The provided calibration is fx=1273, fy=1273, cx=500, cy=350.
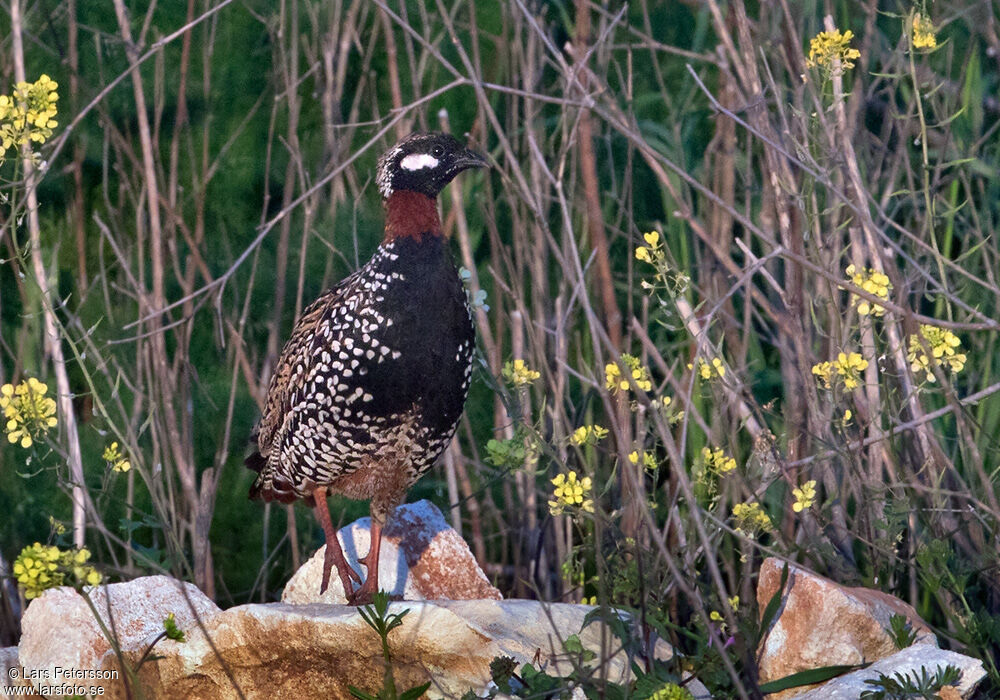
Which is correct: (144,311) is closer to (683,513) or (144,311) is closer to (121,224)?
(121,224)

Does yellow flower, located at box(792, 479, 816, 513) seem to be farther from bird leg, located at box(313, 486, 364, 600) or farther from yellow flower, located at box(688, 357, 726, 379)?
bird leg, located at box(313, 486, 364, 600)

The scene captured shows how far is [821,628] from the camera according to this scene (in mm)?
3461

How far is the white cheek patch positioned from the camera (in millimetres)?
3855

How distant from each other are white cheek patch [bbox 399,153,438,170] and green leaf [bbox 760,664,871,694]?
1781 millimetres

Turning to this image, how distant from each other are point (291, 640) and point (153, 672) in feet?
1.35

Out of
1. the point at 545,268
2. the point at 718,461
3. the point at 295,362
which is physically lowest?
the point at 718,461

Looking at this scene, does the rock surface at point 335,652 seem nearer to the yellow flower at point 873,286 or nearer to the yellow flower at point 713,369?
the yellow flower at point 713,369

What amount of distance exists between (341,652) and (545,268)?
181cm

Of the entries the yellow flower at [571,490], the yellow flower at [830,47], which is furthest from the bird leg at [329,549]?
the yellow flower at [830,47]

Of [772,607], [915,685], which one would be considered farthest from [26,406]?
[915,685]

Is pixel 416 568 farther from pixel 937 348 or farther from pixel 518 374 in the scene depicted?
pixel 937 348

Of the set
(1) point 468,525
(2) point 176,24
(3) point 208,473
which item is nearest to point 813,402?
(1) point 468,525

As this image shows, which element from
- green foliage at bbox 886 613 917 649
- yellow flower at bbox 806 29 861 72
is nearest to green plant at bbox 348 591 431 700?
green foliage at bbox 886 613 917 649

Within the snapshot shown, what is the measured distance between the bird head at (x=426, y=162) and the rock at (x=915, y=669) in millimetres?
1787
